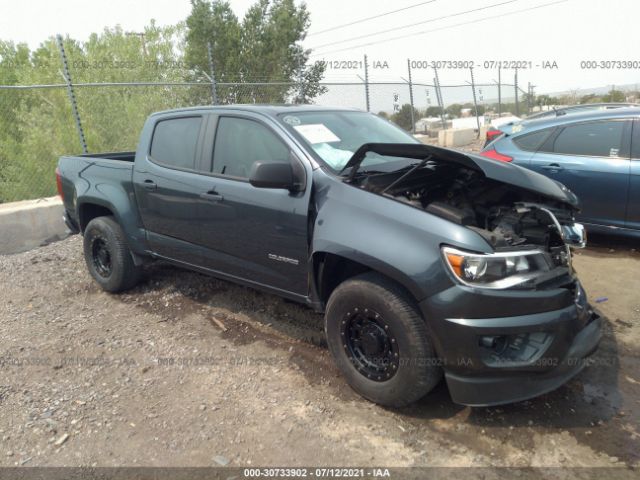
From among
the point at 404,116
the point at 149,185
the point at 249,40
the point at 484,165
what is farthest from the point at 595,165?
the point at 249,40

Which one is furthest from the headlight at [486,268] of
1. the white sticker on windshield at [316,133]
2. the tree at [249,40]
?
the tree at [249,40]

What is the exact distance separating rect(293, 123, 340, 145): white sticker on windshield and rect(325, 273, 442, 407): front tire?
1078mm

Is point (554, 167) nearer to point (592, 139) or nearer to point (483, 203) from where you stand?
point (592, 139)

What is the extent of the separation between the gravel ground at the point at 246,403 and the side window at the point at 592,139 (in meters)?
1.53

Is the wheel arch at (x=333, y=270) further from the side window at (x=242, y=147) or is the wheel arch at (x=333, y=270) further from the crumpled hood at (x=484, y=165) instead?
the side window at (x=242, y=147)

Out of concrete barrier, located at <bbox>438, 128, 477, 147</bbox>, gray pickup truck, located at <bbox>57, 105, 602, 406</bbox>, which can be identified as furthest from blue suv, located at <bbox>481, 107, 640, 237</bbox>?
concrete barrier, located at <bbox>438, 128, 477, 147</bbox>

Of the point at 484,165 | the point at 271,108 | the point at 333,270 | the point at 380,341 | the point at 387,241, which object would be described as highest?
the point at 271,108

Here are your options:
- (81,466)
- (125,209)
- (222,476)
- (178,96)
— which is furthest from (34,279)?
(178,96)

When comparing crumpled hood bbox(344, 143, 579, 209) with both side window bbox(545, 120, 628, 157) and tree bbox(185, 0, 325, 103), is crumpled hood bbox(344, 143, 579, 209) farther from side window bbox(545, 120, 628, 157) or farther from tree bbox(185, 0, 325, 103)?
tree bbox(185, 0, 325, 103)

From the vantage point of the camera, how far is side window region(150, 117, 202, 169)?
157 inches

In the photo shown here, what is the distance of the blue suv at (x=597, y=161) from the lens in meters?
4.98

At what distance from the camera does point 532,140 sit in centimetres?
579

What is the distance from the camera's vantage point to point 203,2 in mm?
19344

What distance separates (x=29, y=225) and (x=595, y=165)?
722 centimetres
